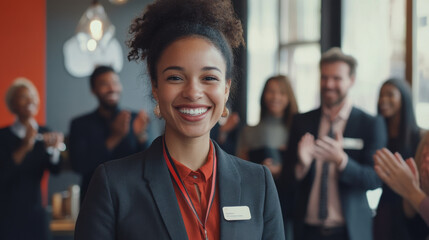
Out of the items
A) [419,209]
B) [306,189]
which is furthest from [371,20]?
[419,209]

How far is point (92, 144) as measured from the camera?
393cm

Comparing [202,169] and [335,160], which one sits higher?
[202,169]

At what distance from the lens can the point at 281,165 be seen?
345 centimetres

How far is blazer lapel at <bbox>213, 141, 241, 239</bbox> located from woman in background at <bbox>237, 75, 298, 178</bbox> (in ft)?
7.48

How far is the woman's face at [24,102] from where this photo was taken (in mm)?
4504

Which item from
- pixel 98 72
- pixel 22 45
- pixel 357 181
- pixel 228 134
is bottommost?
pixel 357 181

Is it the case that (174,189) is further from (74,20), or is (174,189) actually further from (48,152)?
(74,20)

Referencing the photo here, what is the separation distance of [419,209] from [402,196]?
128 millimetres

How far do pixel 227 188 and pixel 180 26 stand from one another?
0.37 metres

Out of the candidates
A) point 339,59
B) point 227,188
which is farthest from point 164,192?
point 339,59

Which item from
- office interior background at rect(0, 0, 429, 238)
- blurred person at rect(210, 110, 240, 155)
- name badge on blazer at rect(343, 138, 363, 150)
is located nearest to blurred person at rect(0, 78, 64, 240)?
office interior background at rect(0, 0, 429, 238)

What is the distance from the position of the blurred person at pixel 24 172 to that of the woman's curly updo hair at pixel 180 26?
3157 millimetres

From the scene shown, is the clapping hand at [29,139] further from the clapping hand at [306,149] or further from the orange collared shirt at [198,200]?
the orange collared shirt at [198,200]

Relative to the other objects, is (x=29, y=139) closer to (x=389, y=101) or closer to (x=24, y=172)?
(x=24, y=172)
